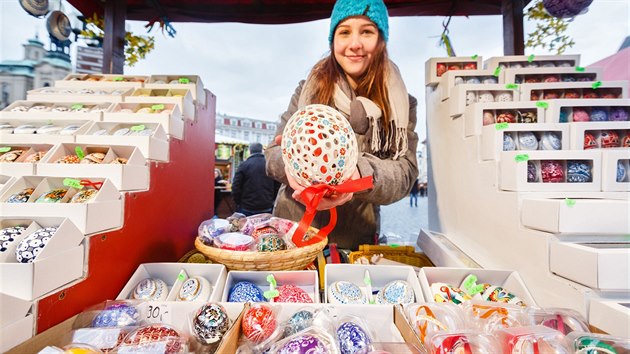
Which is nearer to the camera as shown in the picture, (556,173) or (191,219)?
(556,173)

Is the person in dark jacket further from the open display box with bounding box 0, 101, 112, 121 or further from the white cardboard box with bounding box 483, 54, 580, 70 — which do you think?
the white cardboard box with bounding box 483, 54, 580, 70

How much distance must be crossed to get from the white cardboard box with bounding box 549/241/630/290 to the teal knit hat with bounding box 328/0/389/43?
4.01ft

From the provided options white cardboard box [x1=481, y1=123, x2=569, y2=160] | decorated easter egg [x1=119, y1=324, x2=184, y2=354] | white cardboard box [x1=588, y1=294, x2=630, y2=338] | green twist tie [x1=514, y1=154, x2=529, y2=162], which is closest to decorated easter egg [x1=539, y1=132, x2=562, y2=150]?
white cardboard box [x1=481, y1=123, x2=569, y2=160]

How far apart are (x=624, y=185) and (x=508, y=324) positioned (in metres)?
0.79

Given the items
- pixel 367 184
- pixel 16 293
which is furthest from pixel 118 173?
pixel 367 184

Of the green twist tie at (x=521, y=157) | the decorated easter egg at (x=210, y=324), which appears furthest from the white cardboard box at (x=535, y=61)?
the decorated easter egg at (x=210, y=324)

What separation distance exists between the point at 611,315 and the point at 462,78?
134 centimetres

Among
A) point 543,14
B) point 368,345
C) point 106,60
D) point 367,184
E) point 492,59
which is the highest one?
point 543,14

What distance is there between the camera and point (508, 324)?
2.48ft

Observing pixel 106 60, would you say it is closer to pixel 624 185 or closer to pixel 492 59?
pixel 492 59

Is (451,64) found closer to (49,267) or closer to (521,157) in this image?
(521,157)

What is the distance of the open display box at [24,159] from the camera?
1.00 meters

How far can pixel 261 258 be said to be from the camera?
0.99 m

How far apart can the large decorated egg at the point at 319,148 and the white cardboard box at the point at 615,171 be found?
37.6 inches
